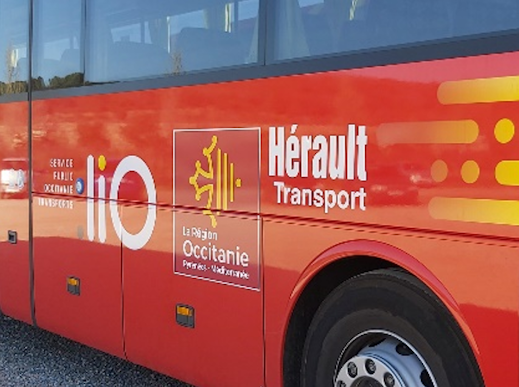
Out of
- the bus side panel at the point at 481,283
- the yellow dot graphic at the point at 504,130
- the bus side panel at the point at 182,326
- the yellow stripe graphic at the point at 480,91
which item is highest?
the yellow stripe graphic at the point at 480,91

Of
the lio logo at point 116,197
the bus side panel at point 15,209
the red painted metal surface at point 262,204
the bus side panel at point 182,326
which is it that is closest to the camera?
the red painted metal surface at point 262,204

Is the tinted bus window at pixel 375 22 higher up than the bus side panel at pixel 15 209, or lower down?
Result: higher up

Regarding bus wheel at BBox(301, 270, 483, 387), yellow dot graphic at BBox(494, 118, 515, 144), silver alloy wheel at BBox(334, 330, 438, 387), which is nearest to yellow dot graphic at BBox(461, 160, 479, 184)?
yellow dot graphic at BBox(494, 118, 515, 144)

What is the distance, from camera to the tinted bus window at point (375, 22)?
293 centimetres

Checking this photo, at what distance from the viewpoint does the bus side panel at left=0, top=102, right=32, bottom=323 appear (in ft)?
19.5

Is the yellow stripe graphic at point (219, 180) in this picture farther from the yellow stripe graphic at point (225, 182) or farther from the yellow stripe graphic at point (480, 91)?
the yellow stripe graphic at point (480, 91)

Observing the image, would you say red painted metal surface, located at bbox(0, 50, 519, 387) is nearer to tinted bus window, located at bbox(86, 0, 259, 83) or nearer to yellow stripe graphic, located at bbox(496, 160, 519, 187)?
yellow stripe graphic, located at bbox(496, 160, 519, 187)

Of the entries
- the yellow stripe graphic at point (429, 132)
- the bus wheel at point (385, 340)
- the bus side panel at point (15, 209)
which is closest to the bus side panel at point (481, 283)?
the bus wheel at point (385, 340)

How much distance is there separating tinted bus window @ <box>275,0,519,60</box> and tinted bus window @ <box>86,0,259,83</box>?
0.28 meters

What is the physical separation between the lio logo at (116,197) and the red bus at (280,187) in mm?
13

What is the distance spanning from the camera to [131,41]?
4.87 metres

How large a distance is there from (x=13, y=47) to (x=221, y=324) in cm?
327

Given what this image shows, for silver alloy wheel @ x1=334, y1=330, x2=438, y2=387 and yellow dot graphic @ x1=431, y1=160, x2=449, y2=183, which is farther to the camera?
silver alloy wheel @ x1=334, y1=330, x2=438, y2=387

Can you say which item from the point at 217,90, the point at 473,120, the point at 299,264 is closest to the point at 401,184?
the point at 473,120
